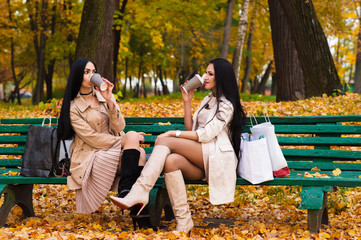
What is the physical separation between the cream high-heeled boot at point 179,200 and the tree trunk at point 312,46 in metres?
6.06

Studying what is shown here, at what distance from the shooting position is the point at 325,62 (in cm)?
911

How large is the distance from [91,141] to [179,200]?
1.04m

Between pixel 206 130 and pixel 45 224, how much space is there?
1.79m

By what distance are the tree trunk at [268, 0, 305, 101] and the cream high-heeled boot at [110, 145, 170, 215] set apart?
6.13 meters

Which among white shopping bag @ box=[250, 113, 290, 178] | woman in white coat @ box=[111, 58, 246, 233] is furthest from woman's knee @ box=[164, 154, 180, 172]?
white shopping bag @ box=[250, 113, 290, 178]

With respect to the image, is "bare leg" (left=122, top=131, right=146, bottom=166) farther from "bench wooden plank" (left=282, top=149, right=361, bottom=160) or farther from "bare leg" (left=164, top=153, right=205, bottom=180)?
"bench wooden plank" (left=282, top=149, right=361, bottom=160)

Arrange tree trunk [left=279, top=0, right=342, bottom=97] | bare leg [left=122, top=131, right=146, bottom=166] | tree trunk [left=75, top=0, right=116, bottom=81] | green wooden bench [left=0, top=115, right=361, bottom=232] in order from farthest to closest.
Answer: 1. tree trunk [left=75, top=0, right=116, bottom=81]
2. tree trunk [left=279, top=0, right=342, bottom=97]
3. bare leg [left=122, top=131, right=146, bottom=166]
4. green wooden bench [left=0, top=115, right=361, bottom=232]

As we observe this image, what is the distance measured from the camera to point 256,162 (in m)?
3.88

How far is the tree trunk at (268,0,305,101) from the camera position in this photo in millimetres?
9523

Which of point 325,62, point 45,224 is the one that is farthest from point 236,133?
point 325,62

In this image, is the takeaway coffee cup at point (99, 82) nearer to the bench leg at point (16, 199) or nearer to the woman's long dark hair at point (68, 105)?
the woman's long dark hair at point (68, 105)

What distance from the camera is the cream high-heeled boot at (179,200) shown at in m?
3.85

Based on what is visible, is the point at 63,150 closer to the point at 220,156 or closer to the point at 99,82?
the point at 99,82

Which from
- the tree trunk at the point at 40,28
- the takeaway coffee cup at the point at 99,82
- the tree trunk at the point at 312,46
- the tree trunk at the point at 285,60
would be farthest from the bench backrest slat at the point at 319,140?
the tree trunk at the point at 40,28
